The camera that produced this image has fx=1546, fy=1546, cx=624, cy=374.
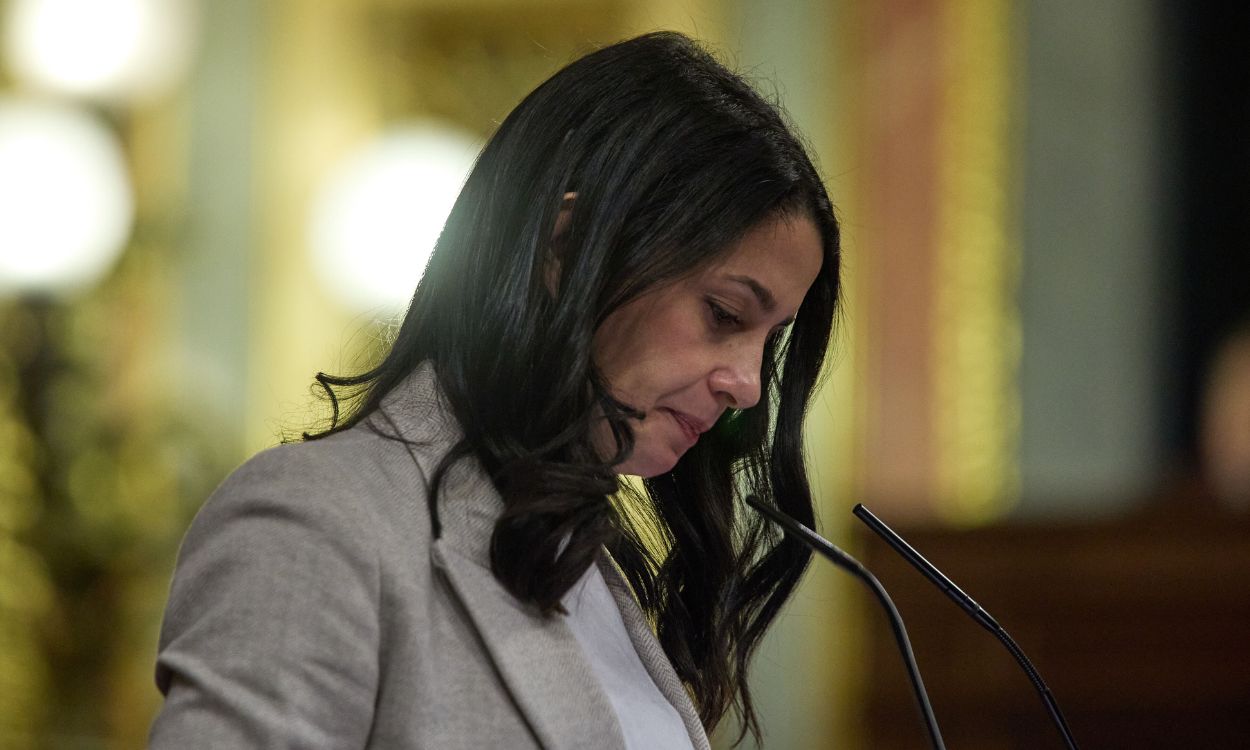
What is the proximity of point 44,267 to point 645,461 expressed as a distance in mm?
3650

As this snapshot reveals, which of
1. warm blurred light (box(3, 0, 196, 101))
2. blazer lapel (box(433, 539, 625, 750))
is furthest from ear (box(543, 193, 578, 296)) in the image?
warm blurred light (box(3, 0, 196, 101))

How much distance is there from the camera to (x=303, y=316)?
196 inches

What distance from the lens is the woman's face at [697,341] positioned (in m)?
1.27

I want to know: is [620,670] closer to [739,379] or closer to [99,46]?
[739,379]

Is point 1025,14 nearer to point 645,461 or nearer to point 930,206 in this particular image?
point 930,206

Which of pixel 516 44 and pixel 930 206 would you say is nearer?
pixel 930 206

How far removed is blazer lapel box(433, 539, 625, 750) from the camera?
108 cm

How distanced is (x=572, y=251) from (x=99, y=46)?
4.15 m

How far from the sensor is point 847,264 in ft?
14.5

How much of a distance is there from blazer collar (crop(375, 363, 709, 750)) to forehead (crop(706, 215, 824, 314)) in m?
0.26

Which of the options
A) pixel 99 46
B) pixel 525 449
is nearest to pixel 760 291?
pixel 525 449

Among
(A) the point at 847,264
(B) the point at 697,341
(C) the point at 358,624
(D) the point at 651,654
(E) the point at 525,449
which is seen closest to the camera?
(C) the point at 358,624

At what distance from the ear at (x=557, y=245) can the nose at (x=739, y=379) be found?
0.17 m

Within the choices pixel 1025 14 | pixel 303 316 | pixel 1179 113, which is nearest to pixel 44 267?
pixel 303 316
